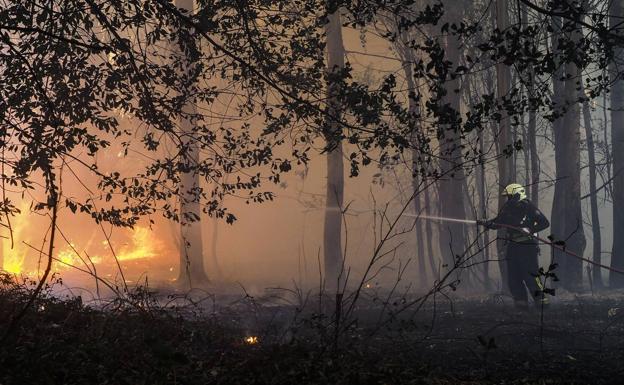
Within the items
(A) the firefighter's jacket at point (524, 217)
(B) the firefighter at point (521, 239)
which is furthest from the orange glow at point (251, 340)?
(A) the firefighter's jacket at point (524, 217)

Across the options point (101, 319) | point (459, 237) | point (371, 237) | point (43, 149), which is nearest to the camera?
point (101, 319)

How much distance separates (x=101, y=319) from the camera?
17.4 ft

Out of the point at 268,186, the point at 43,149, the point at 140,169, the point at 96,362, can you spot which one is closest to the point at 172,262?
the point at 140,169

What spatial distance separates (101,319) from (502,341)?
4552 millimetres

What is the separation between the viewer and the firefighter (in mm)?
10031

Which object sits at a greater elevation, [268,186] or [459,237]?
[268,186]

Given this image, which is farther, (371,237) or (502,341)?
(371,237)

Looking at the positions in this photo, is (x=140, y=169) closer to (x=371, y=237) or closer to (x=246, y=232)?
(x=246, y=232)

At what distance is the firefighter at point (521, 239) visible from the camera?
10031 mm

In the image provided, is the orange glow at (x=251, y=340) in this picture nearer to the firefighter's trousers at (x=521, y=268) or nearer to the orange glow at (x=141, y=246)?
the firefighter's trousers at (x=521, y=268)

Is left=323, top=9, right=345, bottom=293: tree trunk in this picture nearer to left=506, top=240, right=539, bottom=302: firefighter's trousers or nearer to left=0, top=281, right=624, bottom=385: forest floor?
left=506, top=240, right=539, bottom=302: firefighter's trousers

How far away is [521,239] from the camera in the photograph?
A: 1018 centimetres

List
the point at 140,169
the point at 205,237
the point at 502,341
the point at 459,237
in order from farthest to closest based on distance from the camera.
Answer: the point at 205,237
the point at 140,169
the point at 459,237
the point at 502,341

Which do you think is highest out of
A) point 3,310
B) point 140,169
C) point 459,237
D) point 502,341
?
point 140,169
